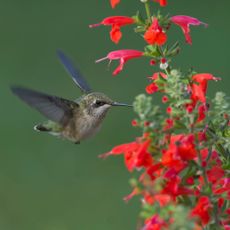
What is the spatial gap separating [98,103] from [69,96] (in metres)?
3.39

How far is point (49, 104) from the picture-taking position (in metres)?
2.62

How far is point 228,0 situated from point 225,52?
3.92 feet

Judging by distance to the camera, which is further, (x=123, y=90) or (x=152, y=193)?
(x=123, y=90)

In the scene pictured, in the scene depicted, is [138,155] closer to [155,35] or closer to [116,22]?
[155,35]

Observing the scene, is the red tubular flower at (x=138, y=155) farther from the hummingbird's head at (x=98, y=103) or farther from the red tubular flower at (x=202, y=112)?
the hummingbird's head at (x=98, y=103)

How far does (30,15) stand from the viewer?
7.73 metres

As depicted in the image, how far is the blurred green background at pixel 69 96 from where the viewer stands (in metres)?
5.02

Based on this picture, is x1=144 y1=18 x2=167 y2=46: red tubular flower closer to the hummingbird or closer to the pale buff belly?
the hummingbird

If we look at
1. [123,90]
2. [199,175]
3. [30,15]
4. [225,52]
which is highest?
[199,175]

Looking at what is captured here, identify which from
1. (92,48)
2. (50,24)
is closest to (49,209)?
(92,48)

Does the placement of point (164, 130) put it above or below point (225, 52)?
above

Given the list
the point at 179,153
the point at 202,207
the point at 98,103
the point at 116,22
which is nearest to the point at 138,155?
the point at 179,153

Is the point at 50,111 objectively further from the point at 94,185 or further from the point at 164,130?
the point at 94,185

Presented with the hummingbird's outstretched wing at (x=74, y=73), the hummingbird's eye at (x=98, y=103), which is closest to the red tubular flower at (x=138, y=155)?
the hummingbird's eye at (x=98, y=103)
